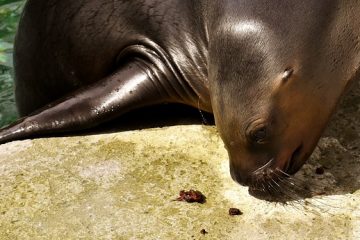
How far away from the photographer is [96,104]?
504cm

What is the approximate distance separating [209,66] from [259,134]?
1.85 ft

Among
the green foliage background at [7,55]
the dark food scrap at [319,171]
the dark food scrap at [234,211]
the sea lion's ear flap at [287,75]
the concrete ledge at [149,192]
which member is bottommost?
the green foliage background at [7,55]

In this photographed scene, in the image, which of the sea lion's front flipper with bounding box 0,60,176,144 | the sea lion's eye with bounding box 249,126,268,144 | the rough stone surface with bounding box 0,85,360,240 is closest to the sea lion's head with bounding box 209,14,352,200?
the sea lion's eye with bounding box 249,126,268,144

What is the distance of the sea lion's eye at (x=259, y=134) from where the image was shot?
421 cm

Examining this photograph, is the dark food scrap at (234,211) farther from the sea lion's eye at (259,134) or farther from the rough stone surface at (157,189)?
the sea lion's eye at (259,134)

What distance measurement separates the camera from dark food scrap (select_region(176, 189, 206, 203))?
418 cm

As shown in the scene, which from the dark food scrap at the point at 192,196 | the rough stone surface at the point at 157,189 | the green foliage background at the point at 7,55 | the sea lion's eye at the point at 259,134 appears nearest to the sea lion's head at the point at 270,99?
the sea lion's eye at the point at 259,134

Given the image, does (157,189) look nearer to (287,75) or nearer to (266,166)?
(266,166)

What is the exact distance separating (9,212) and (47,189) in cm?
27

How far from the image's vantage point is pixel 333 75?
4.25 m

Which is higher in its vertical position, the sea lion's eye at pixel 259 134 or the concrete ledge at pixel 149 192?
the sea lion's eye at pixel 259 134

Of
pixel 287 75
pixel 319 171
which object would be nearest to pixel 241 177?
pixel 319 171

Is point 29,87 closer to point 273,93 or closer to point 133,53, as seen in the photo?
point 133,53

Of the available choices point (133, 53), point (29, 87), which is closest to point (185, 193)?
point (133, 53)
